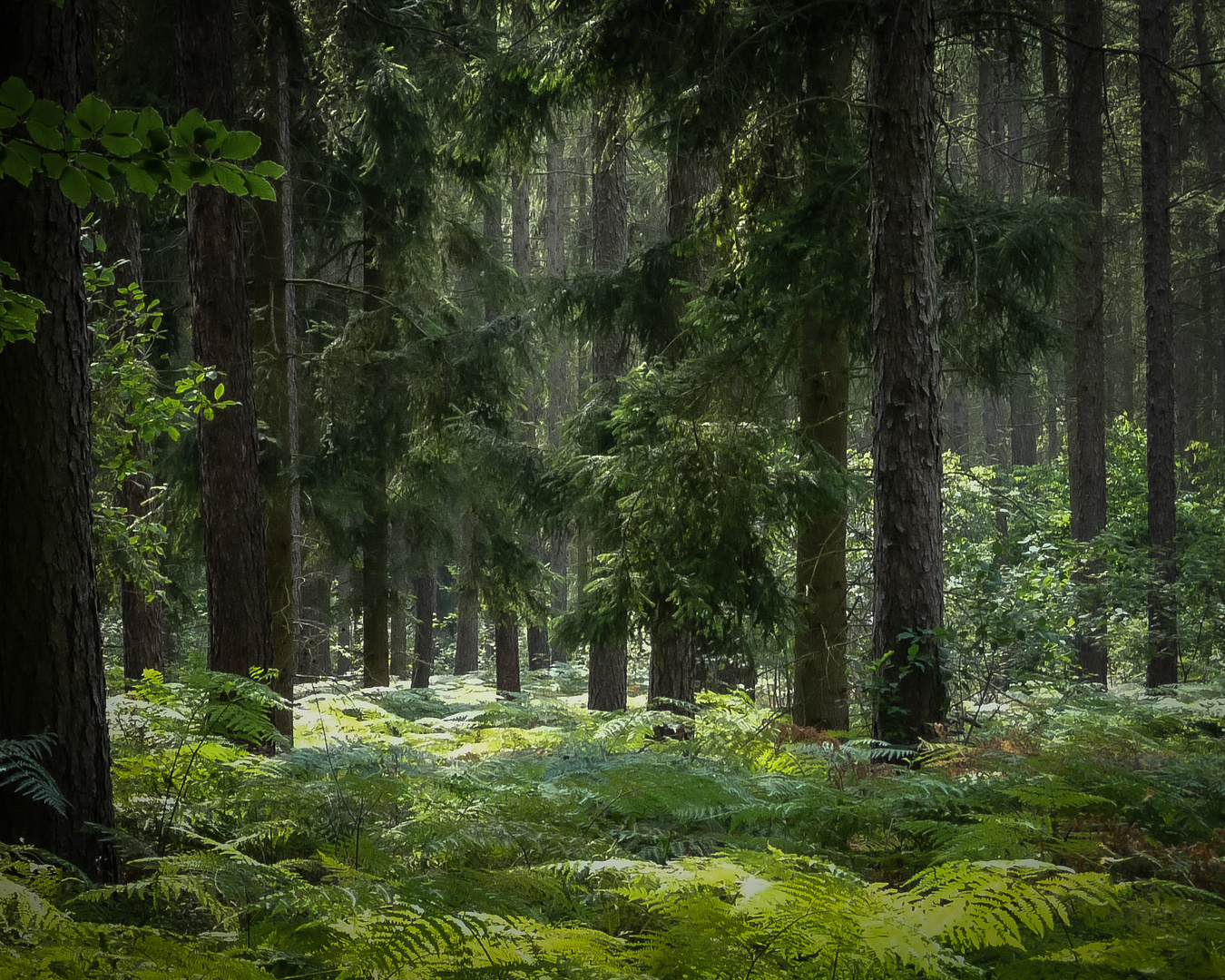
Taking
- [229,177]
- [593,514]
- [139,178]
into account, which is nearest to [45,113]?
[139,178]

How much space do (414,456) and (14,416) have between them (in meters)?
8.07

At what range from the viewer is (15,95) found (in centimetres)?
162

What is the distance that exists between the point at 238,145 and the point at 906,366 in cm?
479

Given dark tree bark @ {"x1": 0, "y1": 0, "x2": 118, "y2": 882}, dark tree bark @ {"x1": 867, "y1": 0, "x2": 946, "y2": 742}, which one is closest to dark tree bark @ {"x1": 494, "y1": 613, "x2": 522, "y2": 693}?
dark tree bark @ {"x1": 867, "y1": 0, "x2": 946, "y2": 742}

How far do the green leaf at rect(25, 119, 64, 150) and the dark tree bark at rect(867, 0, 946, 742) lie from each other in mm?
4980

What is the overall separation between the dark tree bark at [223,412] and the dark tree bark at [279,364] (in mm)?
1481

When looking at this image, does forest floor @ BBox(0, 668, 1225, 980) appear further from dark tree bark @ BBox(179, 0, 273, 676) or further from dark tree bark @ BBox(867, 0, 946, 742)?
dark tree bark @ BBox(179, 0, 273, 676)

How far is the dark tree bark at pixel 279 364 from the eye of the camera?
8.49m

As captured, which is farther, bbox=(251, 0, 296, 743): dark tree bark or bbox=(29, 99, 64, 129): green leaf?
bbox=(251, 0, 296, 743): dark tree bark

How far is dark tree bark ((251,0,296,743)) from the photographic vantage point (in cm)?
849

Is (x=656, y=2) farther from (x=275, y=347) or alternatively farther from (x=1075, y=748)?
(x=1075, y=748)

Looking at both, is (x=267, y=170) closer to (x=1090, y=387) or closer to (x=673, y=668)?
(x=673, y=668)

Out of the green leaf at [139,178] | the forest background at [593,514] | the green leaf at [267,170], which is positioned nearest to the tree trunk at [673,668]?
the forest background at [593,514]

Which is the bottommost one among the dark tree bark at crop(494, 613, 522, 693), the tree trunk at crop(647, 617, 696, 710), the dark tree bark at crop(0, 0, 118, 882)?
the dark tree bark at crop(494, 613, 522, 693)
